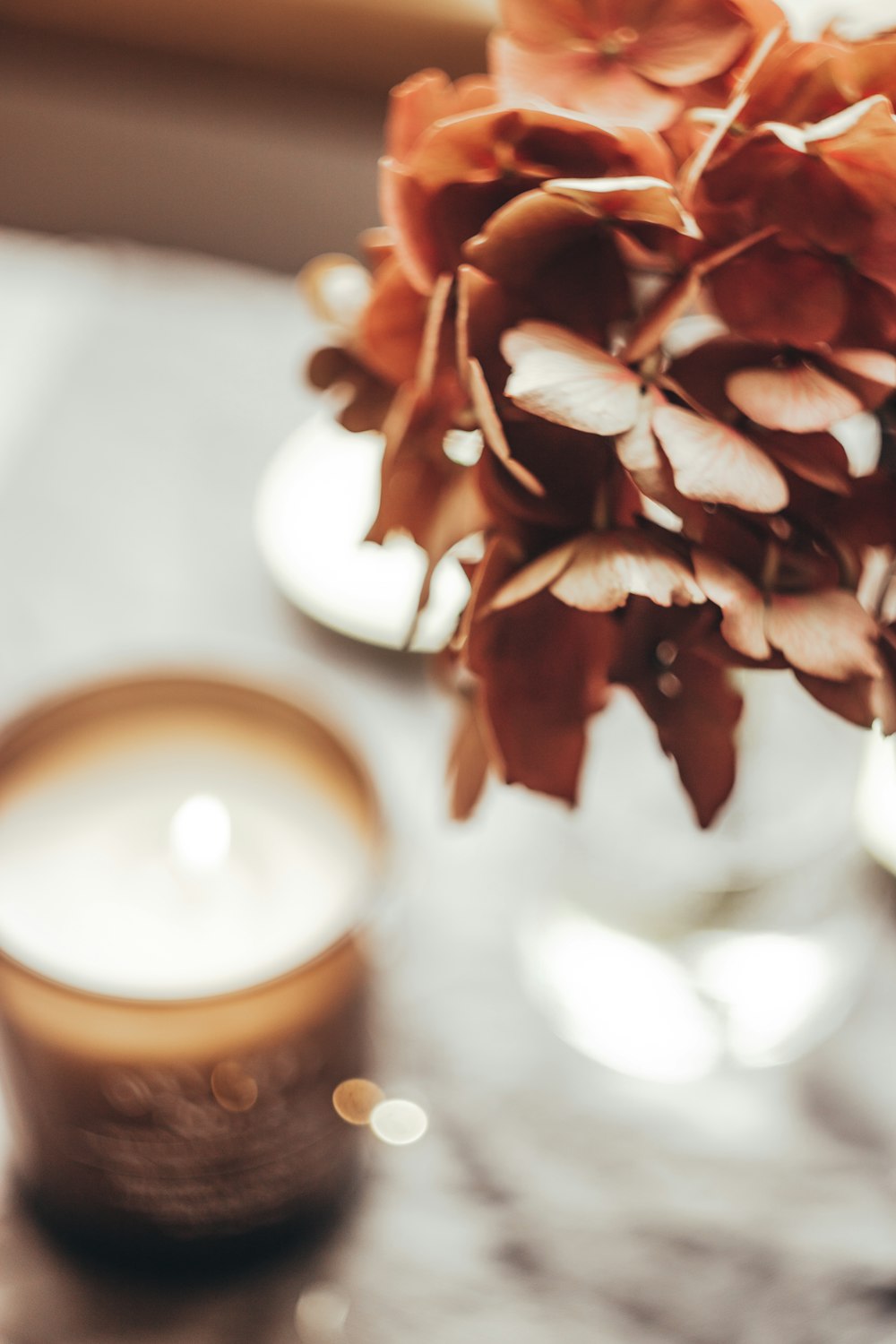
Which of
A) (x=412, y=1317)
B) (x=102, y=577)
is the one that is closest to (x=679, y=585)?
(x=412, y=1317)

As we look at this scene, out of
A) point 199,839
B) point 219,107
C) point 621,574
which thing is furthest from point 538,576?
point 219,107

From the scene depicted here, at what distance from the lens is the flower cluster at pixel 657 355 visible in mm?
208

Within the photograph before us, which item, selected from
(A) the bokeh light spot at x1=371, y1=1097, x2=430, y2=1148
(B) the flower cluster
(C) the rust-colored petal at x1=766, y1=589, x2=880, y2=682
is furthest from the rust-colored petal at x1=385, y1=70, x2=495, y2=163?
(A) the bokeh light spot at x1=371, y1=1097, x2=430, y2=1148

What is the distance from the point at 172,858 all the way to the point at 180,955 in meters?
0.03

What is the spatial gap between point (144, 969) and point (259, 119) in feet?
2.25

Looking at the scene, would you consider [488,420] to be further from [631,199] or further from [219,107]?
[219,107]

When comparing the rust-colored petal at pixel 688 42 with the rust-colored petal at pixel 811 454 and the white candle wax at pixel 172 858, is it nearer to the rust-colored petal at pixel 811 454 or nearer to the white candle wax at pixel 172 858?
the rust-colored petal at pixel 811 454

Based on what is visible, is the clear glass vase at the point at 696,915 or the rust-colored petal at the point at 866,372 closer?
the rust-colored petal at the point at 866,372

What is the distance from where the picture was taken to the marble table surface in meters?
0.33

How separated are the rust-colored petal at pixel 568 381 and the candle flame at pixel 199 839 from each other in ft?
0.51

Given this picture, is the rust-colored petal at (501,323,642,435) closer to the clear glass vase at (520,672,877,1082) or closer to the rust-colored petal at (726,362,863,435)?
the rust-colored petal at (726,362,863,435)

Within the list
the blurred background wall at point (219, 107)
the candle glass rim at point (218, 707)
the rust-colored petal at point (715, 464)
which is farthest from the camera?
the blurred background wall at point (219, 107)

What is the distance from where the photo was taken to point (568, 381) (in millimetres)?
204

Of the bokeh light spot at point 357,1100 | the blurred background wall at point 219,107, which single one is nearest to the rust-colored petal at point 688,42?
the bokeh light spot at point 357,1100
